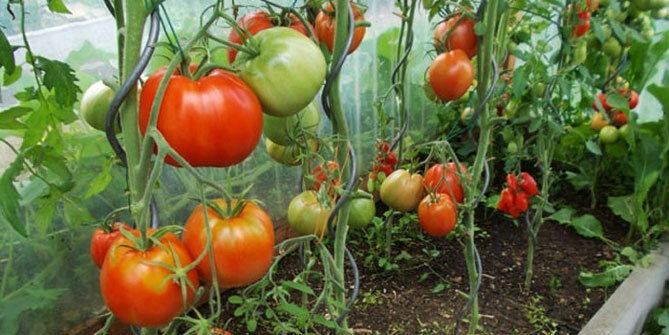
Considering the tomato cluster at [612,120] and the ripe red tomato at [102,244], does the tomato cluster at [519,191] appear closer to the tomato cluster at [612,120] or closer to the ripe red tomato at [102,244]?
the tomato cluster at [612,120]

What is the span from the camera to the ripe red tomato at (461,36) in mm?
1210

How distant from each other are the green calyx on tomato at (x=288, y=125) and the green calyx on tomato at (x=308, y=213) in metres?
0.15

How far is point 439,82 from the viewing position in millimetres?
1259

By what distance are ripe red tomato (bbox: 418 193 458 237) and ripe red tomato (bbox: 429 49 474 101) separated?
297 millimetres

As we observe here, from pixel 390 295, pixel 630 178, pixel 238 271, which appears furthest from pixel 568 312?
pixel 238 271

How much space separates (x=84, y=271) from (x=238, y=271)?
0.92m

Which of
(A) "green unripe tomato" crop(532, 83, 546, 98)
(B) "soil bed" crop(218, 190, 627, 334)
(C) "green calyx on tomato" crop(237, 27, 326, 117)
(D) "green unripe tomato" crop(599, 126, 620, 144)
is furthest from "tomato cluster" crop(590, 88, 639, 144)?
(C) "green calyx on tomato" crop(237, 27, 326, 117)

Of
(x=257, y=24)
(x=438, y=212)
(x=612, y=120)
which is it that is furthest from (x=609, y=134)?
(x=257, y=24)

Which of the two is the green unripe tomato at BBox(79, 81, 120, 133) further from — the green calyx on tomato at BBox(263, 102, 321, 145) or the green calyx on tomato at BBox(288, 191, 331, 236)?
the green calyx on tomato at BBox(288, 191, 331, 236)

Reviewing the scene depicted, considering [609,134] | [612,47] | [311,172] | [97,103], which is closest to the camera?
[97,103]

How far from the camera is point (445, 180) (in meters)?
1.27

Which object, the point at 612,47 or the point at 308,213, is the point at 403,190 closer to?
the point at 308,213

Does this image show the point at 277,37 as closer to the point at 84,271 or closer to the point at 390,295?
the point at 84,271

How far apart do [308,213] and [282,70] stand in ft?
1.62
